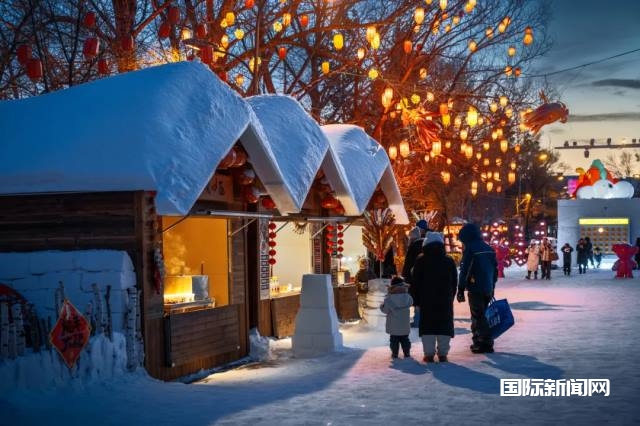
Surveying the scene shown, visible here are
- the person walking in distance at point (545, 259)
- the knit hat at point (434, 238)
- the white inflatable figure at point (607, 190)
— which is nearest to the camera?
the knit hat at point (434, 238)

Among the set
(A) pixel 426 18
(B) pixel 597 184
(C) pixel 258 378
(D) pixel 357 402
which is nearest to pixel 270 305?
(C) pixel 258 378

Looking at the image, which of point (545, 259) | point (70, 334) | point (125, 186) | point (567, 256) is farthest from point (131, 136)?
point (567, 256)

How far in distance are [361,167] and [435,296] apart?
6.42 metres

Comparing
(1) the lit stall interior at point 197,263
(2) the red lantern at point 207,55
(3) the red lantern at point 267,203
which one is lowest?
(1) the lit stall interior at point 197,263

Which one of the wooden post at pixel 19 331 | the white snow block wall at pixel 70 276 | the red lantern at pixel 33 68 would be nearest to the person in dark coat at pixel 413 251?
the white snow block wall at pixel 70 276

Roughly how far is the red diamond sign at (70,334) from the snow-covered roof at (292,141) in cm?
420

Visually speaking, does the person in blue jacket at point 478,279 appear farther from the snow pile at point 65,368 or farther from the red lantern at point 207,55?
the red lantern at point 207,55

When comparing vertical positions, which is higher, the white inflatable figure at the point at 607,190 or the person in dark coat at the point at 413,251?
the white inflatable figure at the point at 607,190

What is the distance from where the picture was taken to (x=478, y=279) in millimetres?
11328

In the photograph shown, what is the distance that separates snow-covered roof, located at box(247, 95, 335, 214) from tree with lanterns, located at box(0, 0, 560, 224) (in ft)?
10.4

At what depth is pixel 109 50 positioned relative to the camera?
62.8ft

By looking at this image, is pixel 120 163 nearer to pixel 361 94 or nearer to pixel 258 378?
pixel 258 378

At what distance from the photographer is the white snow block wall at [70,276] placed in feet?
31.0

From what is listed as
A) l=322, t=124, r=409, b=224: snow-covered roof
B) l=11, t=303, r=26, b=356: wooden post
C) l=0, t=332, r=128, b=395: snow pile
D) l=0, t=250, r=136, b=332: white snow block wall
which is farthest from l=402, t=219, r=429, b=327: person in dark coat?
l=11, t=303, r=26, b=356: wooden post
